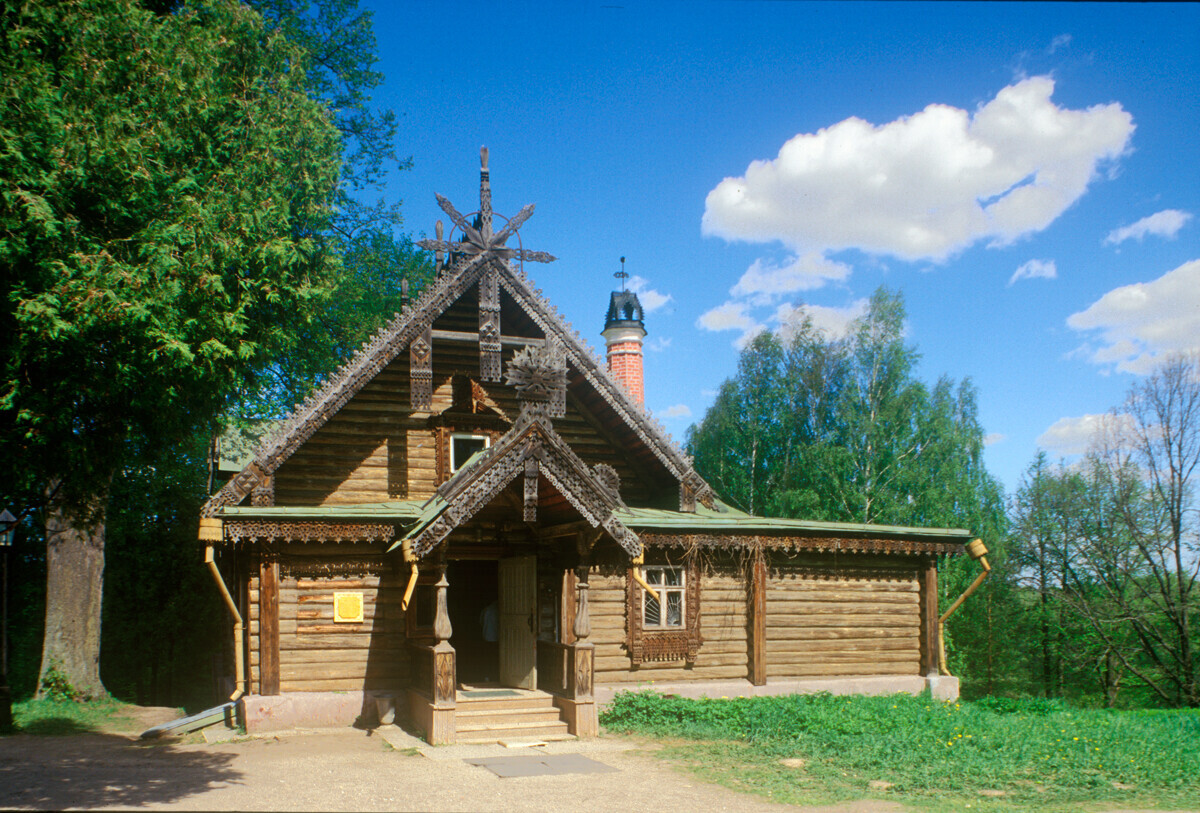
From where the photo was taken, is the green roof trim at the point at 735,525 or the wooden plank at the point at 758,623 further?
the wooden plank at the point at 758,623

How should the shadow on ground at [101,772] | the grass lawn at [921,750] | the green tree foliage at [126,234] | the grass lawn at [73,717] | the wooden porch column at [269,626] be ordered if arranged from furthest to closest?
the grass lawn at [73,717] → the wooden porch column at [269,626] → the green tree foliage at [126,234] → the grass lawn at [921,750] → the shadow on ground at [101,772]

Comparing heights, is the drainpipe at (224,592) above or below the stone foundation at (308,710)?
above

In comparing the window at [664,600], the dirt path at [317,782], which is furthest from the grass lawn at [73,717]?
the window at [664,600]

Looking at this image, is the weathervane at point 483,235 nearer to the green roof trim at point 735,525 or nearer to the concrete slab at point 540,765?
the green roof trim at point 735,525

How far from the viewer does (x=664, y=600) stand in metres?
16.6

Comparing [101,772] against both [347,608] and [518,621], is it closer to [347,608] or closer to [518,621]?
[347,608]

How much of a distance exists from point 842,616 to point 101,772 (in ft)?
41.2

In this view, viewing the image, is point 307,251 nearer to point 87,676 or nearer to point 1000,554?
point 87,676

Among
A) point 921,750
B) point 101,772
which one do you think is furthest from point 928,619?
point 101,772

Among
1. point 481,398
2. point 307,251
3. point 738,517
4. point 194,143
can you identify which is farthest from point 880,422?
point 194,143

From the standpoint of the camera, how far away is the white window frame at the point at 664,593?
16531 mm

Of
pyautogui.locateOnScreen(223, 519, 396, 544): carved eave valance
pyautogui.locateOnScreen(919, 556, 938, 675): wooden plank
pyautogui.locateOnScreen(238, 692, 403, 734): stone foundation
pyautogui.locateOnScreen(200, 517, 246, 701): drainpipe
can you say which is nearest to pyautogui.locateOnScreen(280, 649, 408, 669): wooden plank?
pyautogui.locateOnScreen(238, 692, 403, 734): stone foundation

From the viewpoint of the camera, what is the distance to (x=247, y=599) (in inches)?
582

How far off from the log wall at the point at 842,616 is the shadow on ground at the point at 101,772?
A: 9.79 meters
